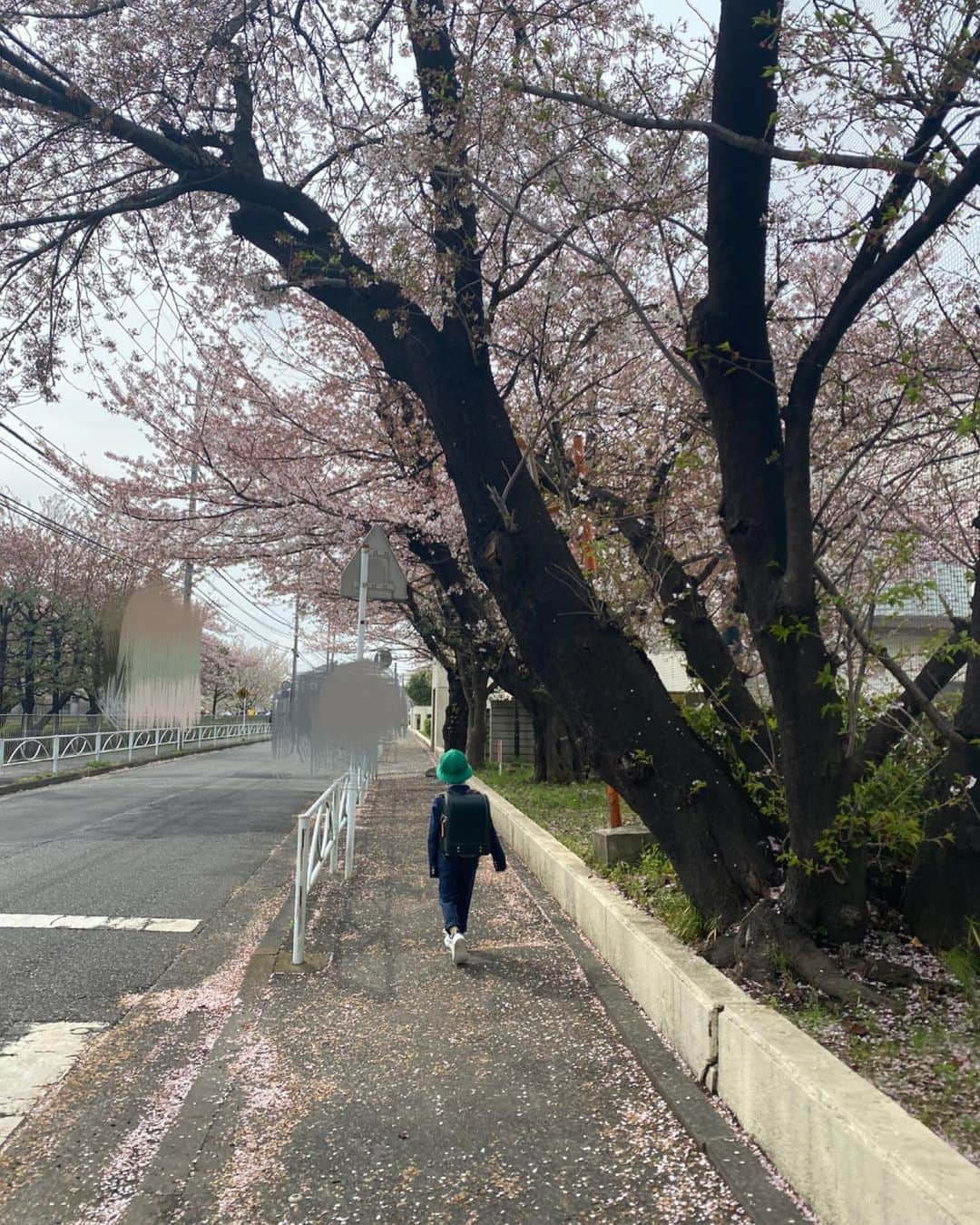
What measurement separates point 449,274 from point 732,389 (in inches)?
107

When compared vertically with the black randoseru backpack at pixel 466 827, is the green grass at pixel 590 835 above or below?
below

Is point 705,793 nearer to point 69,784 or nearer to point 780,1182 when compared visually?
point 780,1182

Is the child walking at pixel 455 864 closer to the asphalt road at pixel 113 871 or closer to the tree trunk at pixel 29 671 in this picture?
the asphalt road at pixel 113 871

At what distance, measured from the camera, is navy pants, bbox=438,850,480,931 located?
6.32 m

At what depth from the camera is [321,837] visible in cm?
795

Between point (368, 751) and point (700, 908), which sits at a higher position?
point (368, 751)

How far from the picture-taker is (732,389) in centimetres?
464

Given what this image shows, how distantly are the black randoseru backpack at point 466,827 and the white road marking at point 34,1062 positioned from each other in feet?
7.90

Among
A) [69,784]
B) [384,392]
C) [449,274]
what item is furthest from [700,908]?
[69,784]

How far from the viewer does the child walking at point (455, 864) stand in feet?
20.3

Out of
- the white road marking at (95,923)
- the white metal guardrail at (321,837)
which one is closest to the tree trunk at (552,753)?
the white metal guardrail at (321,837)

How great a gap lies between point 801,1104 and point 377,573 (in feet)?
18.7

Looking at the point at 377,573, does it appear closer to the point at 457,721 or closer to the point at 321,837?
the point at 321,837

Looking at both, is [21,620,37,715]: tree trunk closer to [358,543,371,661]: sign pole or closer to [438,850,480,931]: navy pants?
[358,543,371,661]: sign pole
